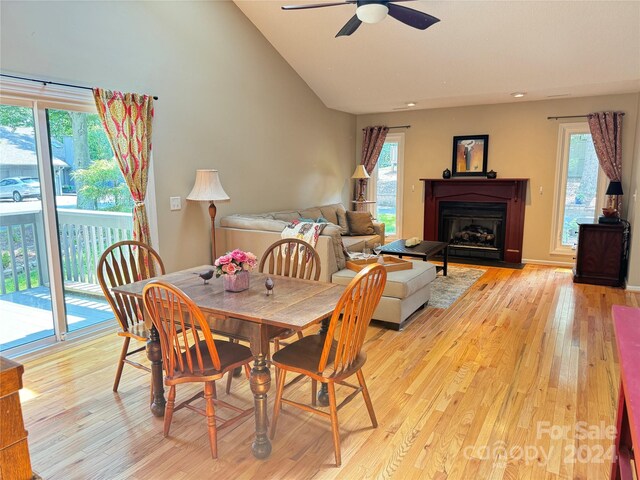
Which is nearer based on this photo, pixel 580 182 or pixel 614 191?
pixel 614 191

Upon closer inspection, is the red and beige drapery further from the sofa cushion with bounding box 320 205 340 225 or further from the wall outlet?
the wall outlet

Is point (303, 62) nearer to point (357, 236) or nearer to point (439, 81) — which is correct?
point (439, 81)

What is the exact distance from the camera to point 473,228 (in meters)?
7.18

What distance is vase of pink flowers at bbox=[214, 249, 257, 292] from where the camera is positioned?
7.84ft

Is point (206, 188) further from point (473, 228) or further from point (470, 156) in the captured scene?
point (473, 228)

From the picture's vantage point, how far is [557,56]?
484cm

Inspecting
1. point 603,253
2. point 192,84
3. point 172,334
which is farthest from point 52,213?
point 603,253

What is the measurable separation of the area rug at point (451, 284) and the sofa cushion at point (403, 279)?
1.65 ft

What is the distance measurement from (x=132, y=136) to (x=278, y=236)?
1.64 meters

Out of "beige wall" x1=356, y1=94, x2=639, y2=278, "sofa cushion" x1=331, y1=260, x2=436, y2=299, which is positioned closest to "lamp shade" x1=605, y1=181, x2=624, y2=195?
"beige wall" x1=356, y1=94, x2=639, y2=278

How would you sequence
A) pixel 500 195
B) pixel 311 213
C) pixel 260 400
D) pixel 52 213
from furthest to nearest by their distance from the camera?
pixel 500 195, pixel 311 213, pixel 52 213, pixel 260 400

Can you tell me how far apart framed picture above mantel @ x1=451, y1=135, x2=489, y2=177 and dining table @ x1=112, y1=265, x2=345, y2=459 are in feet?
17.0

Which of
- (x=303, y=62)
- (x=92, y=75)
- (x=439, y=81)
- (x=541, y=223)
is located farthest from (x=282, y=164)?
(x=541, y=223)

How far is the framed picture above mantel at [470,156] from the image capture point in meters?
6.89
